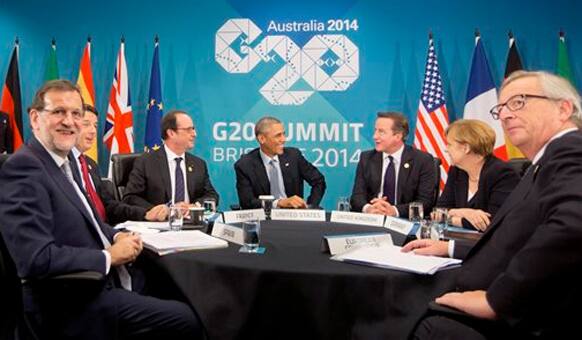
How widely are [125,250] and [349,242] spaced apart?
90 cm

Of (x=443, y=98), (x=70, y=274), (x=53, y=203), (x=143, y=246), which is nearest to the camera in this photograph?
(x=70, y=274)

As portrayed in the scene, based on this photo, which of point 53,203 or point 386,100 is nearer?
point 53,203

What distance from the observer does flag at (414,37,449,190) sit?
4988mm

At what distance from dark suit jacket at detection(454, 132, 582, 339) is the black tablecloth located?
347 mm

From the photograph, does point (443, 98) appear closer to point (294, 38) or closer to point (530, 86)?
point (294, 38)

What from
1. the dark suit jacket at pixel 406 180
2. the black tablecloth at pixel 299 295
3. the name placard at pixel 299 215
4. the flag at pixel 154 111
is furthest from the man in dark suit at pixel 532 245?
the flag at pixel 154 111

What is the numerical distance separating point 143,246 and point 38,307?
46 centimetres

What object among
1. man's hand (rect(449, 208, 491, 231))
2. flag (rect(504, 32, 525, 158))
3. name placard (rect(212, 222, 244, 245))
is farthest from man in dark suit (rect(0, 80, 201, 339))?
flag (rect(504, 32, 525, 158))

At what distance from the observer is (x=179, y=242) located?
7.19 feet

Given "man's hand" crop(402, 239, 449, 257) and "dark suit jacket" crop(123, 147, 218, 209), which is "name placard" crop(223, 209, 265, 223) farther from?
"man's hand" crop(402, 239, 449, 257)

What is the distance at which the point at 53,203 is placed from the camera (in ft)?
6.46

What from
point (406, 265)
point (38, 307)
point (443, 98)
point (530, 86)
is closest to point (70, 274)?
point (38, 307)

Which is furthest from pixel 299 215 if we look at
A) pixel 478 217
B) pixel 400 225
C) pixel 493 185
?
pixel 493 185

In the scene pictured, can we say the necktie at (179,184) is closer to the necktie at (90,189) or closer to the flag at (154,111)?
the necktie at (90,189)
